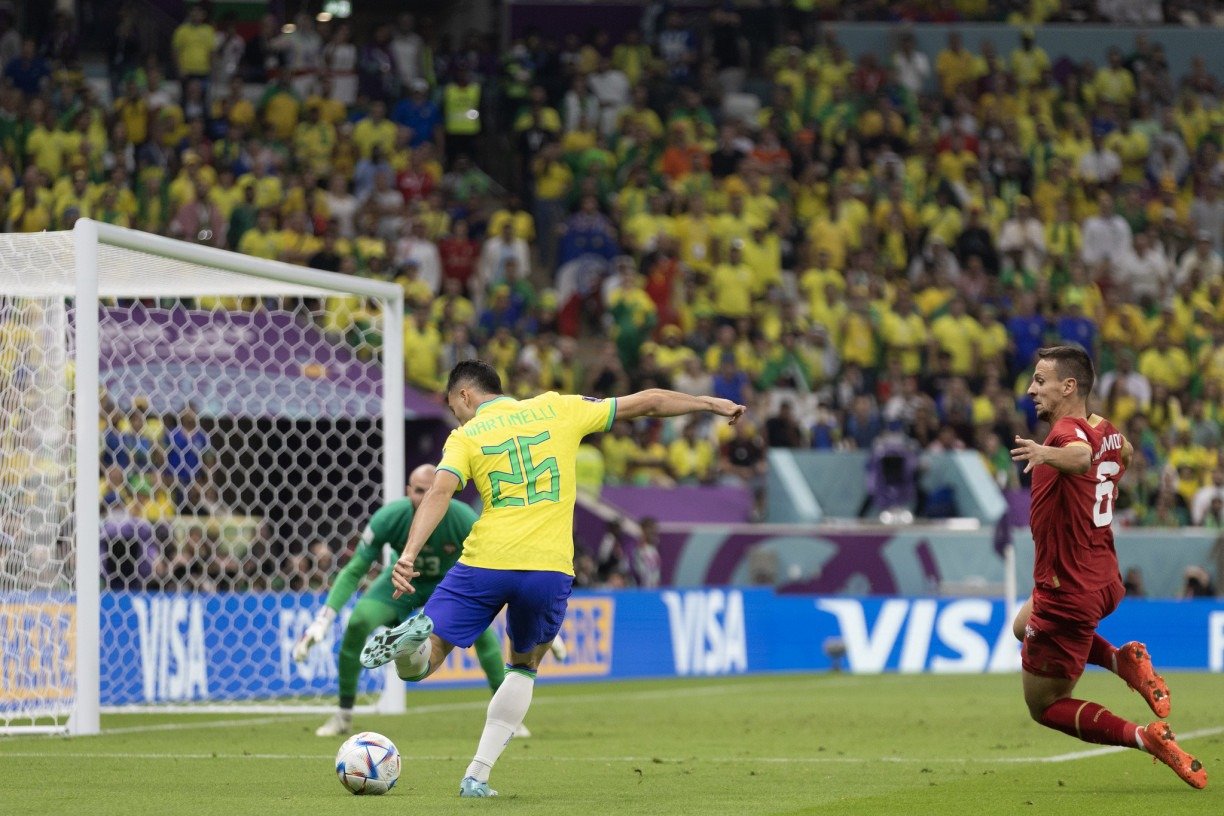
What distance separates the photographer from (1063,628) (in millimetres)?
9758

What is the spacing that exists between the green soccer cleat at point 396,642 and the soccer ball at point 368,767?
2.53ft

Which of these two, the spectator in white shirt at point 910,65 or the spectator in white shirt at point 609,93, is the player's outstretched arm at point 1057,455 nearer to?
the spectator in white shirt at point 609,93

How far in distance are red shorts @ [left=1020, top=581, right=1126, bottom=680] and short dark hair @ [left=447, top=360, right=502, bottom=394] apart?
Result: 2.84 metres

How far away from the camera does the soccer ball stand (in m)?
9.42

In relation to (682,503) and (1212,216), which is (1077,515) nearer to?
(682,503)

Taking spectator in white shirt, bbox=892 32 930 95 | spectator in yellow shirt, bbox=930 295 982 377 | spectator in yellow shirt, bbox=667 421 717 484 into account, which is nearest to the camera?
spectator in yellow shirt, bbox=667 421 717 484

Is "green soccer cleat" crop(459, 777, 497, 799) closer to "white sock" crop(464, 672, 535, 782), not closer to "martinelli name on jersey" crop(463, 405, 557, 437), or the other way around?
"white sock" crop(464, 672, 535, 782)

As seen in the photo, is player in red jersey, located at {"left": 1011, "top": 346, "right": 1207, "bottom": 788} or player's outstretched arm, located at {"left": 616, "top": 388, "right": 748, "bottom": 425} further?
player in red jersey, located at {"left": 1011, "top": 346, "right": 1207, "bottom": 788}

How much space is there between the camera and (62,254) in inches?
548

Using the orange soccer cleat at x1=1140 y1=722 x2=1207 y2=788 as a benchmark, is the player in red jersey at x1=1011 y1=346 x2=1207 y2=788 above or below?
above

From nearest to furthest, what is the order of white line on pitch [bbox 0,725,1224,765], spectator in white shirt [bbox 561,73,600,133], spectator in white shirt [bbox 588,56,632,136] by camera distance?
white line on pitch [bbox 0,725,1224,765], spectator in white shirt [bbox 561,73,600,133], spectator in white shirt [bbox 588,56,632,136]

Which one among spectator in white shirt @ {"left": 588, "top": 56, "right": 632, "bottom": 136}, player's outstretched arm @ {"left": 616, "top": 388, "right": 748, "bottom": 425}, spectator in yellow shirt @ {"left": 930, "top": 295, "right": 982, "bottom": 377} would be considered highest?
spectator in white shirt @ {"left": 588, "top": 56, "right": 632, "bottom": 136}

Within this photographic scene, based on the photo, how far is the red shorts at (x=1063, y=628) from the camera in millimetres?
9695

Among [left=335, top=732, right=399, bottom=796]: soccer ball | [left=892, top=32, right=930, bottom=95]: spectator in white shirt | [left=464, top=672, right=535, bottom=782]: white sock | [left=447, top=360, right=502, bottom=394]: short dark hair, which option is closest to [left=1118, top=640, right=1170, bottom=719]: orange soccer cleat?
[left=464, top=672, right=535, bottom=782]: white sock
